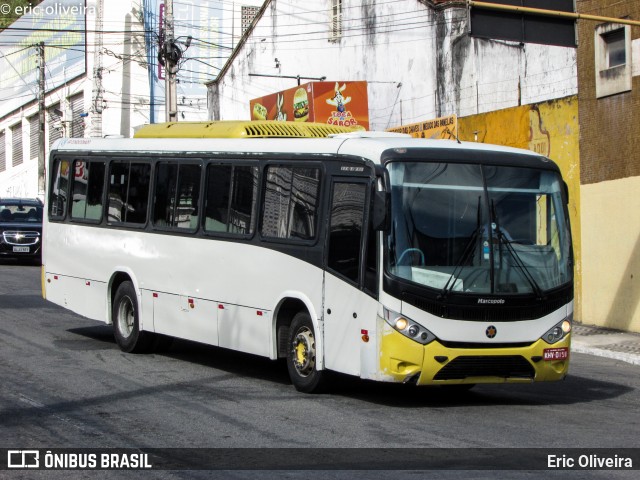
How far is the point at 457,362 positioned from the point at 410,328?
0.59 m

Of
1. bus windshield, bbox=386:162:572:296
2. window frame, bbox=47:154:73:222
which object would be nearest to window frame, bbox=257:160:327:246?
bus windshield, bbox=386:162:572:296

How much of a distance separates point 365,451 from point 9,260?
27.6m

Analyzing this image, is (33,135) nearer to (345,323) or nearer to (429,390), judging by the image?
(429,390)

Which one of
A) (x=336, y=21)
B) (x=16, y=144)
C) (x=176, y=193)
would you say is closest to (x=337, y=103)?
(x=336, y=21)

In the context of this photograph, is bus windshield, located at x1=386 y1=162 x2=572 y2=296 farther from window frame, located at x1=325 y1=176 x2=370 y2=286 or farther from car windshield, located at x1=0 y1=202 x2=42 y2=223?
car windshield, located at x1=0 y1=202 x2=42 y2=223

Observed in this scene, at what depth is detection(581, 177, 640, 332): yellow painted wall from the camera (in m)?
20.6

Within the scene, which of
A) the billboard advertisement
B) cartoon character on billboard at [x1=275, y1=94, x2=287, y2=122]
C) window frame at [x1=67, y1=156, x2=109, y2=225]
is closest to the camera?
window frame at [x1=67, y1=156, x2=109, y2=225]

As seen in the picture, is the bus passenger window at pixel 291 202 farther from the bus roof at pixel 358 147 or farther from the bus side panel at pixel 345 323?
the bus side panel at pixel 345 323

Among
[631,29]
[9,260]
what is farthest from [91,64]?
[631,29]

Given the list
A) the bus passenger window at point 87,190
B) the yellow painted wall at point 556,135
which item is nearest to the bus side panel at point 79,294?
the bus passenger window at point 87,190

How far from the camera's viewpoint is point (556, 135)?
22.5m

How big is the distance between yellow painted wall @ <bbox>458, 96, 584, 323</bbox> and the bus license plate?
10547 millimetres

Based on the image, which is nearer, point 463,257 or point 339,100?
point 463,257

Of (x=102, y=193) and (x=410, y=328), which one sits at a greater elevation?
(x=102, y=193)
